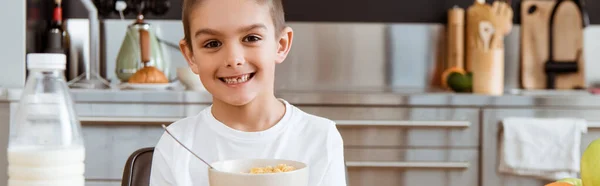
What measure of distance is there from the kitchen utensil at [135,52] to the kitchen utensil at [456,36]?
1374mm

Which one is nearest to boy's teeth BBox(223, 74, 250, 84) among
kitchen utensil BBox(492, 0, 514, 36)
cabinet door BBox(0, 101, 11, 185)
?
cabinet door BBox(0, 101, 11, 185)

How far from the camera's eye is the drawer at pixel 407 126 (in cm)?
284

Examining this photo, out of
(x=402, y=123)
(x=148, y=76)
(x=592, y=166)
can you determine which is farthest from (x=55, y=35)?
(x=592, y=166)

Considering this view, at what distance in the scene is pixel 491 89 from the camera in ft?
10.2

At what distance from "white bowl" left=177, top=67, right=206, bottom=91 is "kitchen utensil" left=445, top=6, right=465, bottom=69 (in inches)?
48.5

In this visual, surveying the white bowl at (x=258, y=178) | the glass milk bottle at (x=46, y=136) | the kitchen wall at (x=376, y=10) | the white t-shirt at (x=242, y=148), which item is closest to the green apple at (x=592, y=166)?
the white bowl at (x=258, y=178)

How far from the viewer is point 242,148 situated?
1.07m

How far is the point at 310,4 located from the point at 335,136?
2448 mm

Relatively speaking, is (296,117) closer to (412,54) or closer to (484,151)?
(484,151)

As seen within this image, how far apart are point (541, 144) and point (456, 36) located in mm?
789

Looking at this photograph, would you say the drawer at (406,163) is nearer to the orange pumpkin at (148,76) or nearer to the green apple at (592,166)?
the orange pumpkin at (148,76)

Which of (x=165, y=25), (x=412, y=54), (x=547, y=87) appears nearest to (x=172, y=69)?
(x=165, y=25)

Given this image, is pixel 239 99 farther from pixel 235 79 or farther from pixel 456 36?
pixel 456 36

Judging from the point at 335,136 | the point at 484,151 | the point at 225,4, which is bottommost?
the point at 484,151
